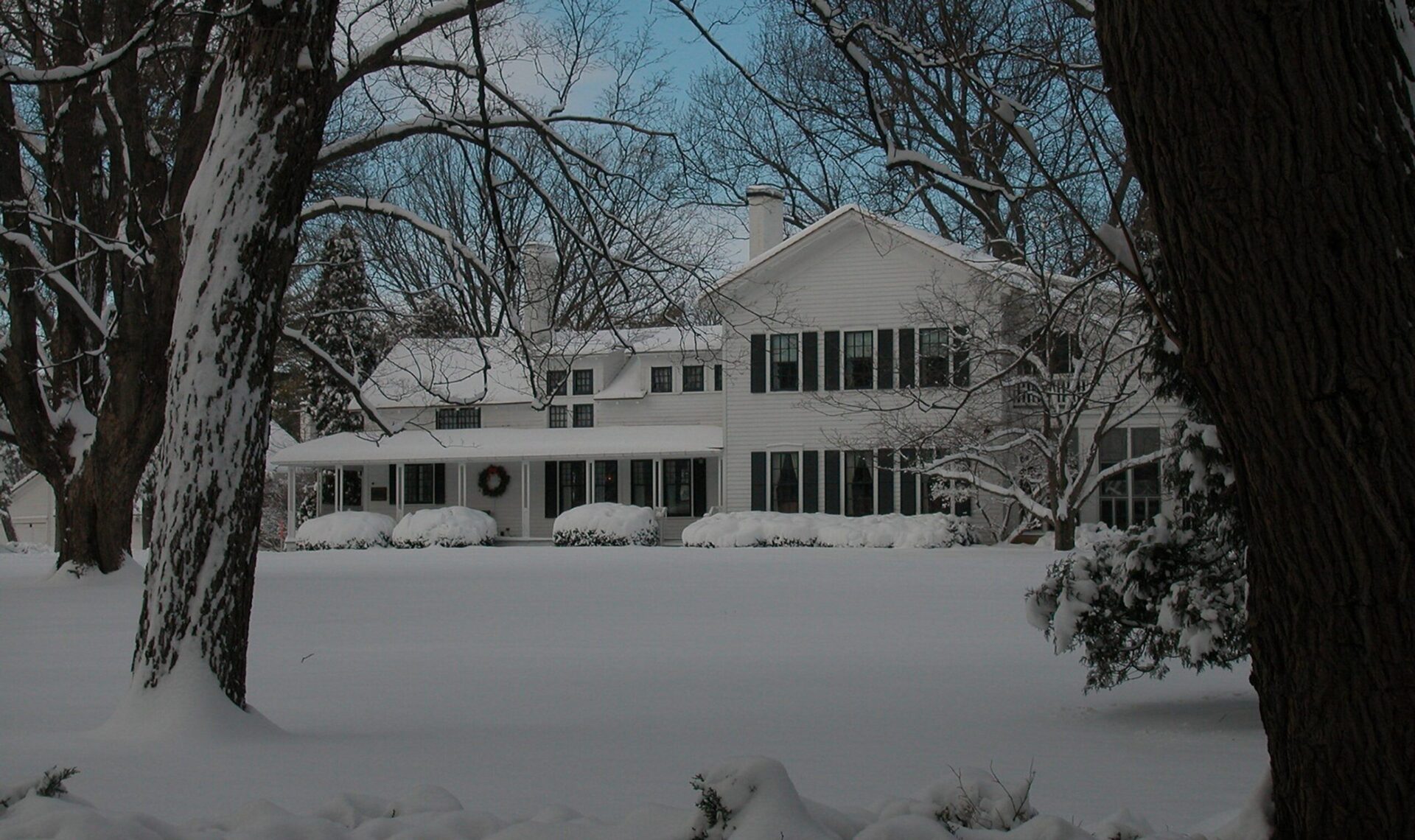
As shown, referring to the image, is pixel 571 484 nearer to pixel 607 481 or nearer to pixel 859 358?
pixel 607 481

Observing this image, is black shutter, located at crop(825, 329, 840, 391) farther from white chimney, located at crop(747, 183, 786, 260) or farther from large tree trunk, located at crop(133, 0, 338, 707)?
large tree trunk, located at crop(133, 0, 338, 707)

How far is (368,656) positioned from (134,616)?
419cm

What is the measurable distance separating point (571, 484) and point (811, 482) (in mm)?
7920

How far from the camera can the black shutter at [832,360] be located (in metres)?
30.6

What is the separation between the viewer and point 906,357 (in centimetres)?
2831

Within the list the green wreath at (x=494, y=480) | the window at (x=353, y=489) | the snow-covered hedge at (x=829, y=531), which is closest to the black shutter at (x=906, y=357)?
the snow-covered hedge at (x=829, y=531)

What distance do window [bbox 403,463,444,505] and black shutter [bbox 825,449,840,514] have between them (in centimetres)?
1168

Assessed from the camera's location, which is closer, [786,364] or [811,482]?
[811,482]

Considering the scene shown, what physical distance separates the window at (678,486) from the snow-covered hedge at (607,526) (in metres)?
3.16

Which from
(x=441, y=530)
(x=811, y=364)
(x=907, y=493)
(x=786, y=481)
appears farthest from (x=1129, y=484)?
(x=441, y=530)

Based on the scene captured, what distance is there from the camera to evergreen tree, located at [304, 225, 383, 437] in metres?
32.9

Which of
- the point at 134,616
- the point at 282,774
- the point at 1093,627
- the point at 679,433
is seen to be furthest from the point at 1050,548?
the point at 282,774

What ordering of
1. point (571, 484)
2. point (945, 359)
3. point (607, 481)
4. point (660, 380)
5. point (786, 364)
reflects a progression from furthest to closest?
point (660, 380)
point (571, 484)
point (607, 481)
point (786, 364)
point (945, 359)

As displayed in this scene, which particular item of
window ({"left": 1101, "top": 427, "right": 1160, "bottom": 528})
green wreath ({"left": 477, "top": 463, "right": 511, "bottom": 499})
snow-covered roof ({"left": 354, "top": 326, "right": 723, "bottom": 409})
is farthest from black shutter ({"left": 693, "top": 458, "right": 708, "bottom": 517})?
window ({"left": 1101, "top": 427, "right": 1160, "bottom": 528})
